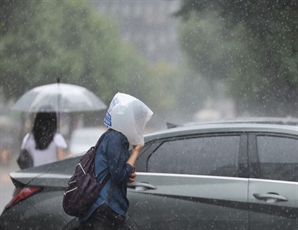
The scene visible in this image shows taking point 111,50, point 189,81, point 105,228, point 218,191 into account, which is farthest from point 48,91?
point 189,81

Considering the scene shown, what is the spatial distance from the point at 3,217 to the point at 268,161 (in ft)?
6.96

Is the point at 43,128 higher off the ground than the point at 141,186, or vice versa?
the point at 43,128

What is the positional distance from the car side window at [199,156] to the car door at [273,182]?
0.16 meters

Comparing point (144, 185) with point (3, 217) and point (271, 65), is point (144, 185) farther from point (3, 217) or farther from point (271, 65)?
point (271, 65)

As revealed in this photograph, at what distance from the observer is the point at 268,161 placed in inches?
211

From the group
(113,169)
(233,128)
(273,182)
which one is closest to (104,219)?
(113,169)

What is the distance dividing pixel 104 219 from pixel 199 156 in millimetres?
1361

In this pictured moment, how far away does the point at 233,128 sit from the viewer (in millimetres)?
5555

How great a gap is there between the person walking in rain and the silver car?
0.98 metres

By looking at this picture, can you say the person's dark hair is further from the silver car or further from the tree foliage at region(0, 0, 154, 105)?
the tree foliage at region(0, 0, 154, 105)

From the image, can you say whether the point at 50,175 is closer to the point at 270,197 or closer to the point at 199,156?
the point at 199,156

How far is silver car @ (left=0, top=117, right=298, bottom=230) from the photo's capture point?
5.20 meters

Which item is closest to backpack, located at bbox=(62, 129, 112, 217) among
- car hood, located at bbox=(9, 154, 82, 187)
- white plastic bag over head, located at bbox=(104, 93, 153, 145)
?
white plastic bag over head, located at bbox=(104, 93, 153, 145)

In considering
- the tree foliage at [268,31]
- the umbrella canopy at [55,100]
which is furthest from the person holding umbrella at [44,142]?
the tree foliage at [268,31]
